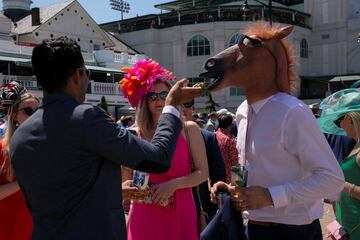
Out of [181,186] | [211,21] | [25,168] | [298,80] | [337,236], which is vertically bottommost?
[337,236]

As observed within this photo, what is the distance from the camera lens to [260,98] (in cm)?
242

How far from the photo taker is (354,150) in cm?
341

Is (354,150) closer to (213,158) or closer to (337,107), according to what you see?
(337,107)

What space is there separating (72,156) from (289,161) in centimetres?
100

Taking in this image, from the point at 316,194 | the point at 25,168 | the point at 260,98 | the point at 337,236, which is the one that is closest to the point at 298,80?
Answer: the point at 260,98

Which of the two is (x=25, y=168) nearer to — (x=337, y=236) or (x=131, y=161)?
(x=131, y=161)

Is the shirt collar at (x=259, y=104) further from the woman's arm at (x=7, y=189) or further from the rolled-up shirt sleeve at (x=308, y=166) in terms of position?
the woman's arm at (x=7, y=189)

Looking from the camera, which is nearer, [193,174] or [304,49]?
[193,174]

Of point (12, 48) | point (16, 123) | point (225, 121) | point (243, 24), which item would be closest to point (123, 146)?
point (16, 123)

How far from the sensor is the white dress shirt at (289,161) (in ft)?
7.10

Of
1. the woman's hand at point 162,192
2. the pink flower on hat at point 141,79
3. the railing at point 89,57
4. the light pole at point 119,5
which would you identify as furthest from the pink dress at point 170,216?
the light pole at point 119,5

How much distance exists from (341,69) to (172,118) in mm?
49235

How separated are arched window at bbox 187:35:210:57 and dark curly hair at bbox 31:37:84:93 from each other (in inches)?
1699

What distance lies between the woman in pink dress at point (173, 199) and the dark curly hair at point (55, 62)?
1.24 metres
